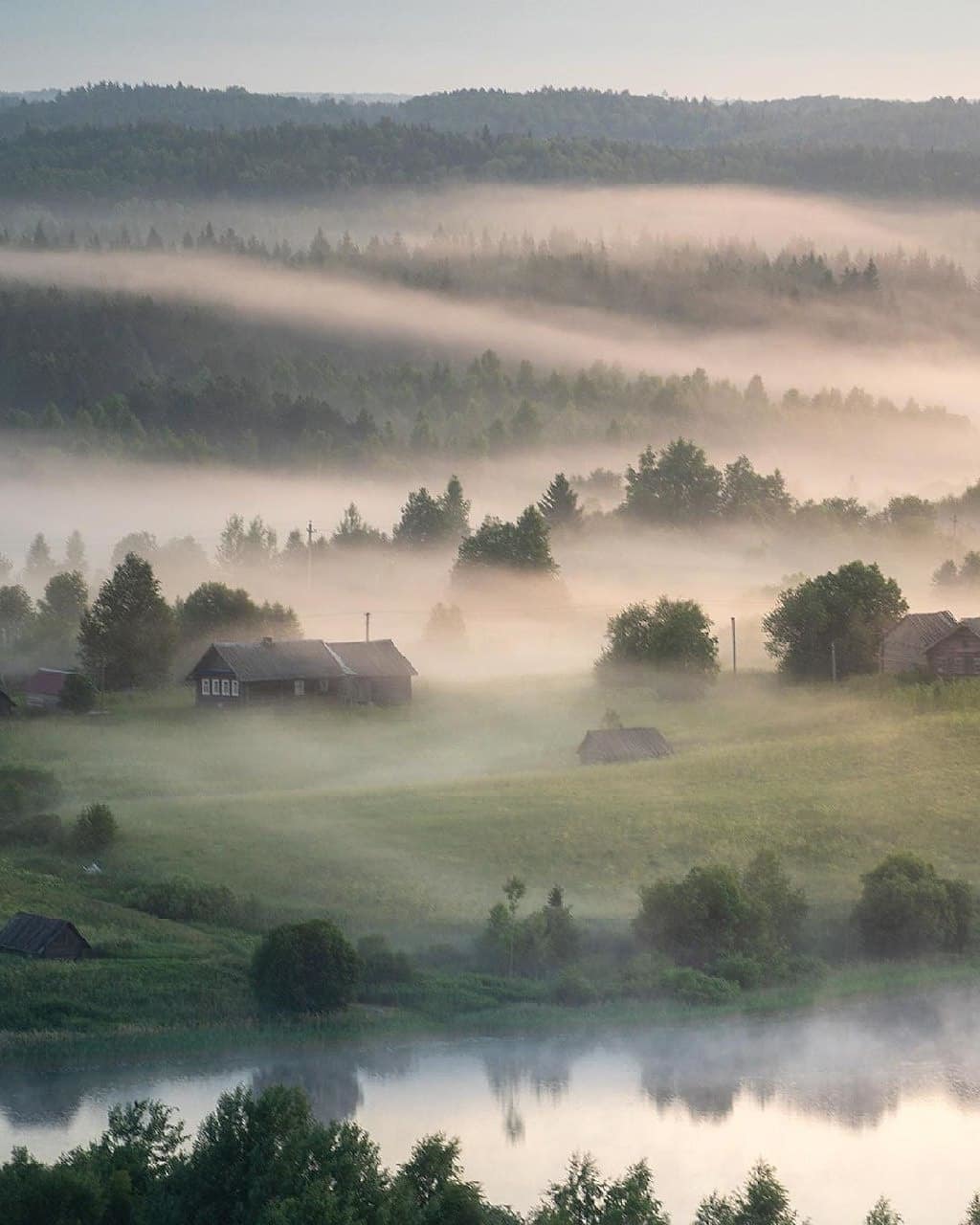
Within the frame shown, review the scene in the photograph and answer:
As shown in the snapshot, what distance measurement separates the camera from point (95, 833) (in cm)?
8138

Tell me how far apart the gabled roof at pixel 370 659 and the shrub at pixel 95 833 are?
34.0 metres

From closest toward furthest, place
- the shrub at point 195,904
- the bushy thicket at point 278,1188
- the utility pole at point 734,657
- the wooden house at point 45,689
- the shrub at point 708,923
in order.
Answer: the bushy thicket at point 278,1188
the shrub at point 708,923
the shrub at point 195,904
the wooden house at point 45,689
the utility pole at point 734,657

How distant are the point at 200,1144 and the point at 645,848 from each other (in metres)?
35.6

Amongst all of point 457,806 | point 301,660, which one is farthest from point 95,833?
point 301,660

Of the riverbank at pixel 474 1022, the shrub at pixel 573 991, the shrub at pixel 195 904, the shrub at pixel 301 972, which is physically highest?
the shrub at pixel 195 904

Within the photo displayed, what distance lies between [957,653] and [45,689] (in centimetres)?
4522

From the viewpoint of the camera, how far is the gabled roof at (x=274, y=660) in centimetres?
11281

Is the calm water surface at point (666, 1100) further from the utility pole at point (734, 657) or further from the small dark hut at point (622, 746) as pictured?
the utility pole at point (734, 657)

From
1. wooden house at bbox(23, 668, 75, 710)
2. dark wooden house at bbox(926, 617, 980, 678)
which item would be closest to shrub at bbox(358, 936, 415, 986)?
wooden house at bbox(23, 668, 75, 710)

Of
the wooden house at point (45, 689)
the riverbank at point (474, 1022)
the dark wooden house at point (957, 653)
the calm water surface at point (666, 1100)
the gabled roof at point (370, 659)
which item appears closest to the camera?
the calm water surface at point (666, 1100)

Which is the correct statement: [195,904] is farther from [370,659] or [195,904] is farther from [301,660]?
[370,659]

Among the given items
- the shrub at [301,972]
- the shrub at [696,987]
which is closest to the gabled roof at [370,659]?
the shrub at [696,987]

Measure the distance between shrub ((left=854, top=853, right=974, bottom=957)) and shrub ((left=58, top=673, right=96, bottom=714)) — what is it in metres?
45.5

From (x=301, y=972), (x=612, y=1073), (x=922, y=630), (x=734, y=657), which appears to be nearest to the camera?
(x=612, y=1073)
